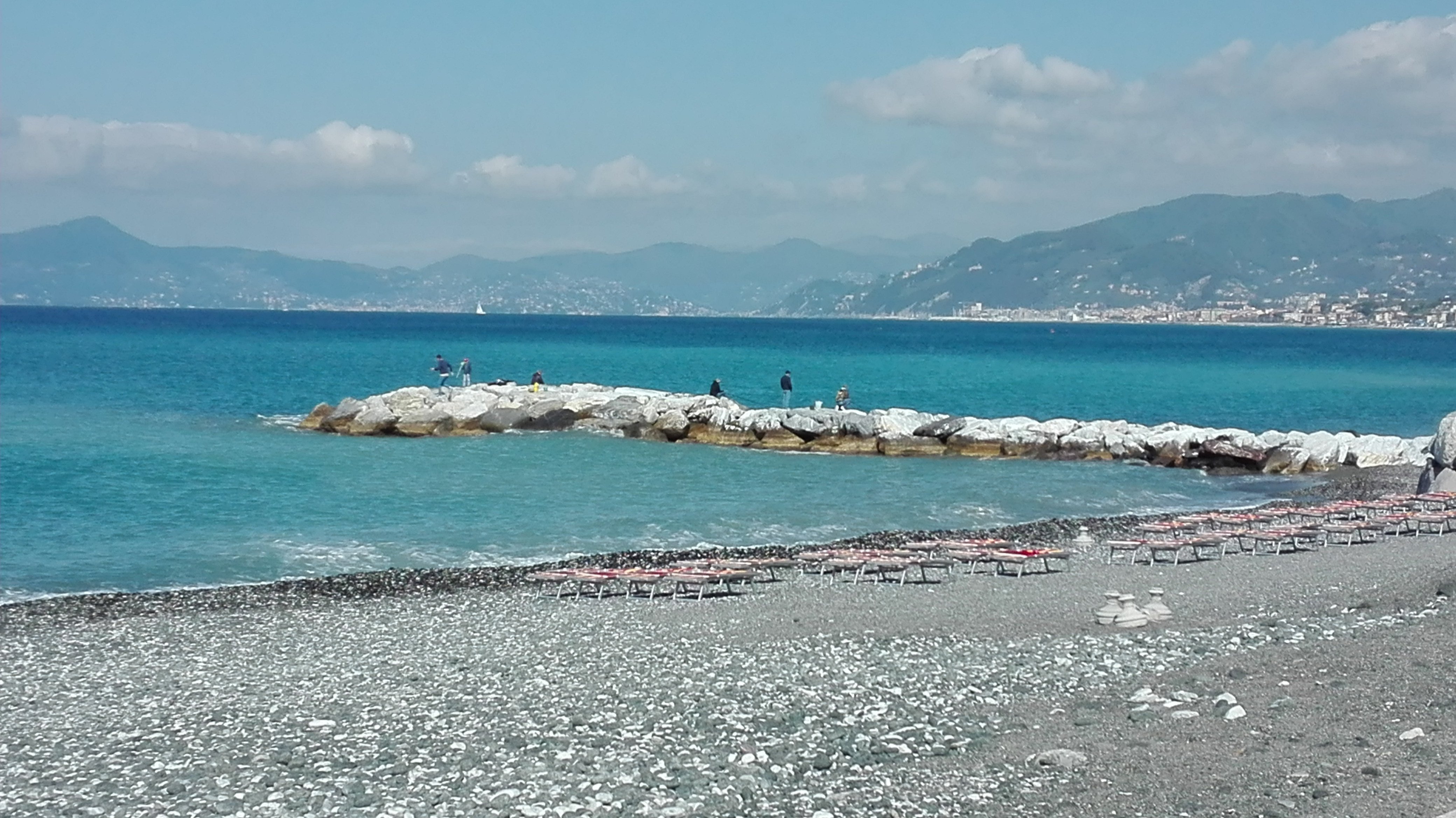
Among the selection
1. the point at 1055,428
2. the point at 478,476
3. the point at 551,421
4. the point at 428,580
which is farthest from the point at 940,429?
the point at 428,580

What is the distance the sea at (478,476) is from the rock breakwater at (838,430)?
1328mm

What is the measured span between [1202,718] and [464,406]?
1487 inches

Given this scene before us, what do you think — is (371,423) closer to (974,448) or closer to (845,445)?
(845,445)

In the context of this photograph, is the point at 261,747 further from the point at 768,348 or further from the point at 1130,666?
the point at 768,348

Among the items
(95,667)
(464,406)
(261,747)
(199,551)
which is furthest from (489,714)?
(464,406)

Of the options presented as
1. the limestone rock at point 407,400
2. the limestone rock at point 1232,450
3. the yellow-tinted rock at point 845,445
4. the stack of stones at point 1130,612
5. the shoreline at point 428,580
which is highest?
the limestone rock at point 407,400

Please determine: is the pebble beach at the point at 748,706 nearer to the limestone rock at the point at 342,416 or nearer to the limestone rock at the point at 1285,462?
the limestone rock at the point at 1285,462

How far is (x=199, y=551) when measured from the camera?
78.0 feet

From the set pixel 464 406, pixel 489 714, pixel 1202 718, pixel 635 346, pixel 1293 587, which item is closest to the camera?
pixel 1202 718

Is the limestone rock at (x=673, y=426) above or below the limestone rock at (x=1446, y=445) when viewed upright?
below

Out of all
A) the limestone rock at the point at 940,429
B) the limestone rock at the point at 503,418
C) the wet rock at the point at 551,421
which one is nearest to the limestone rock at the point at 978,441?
the limestone rock at the point at 940,429

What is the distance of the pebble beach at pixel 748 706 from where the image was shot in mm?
9914

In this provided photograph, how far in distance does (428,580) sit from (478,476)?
13.3 meters

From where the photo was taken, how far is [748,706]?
40.5 ft
